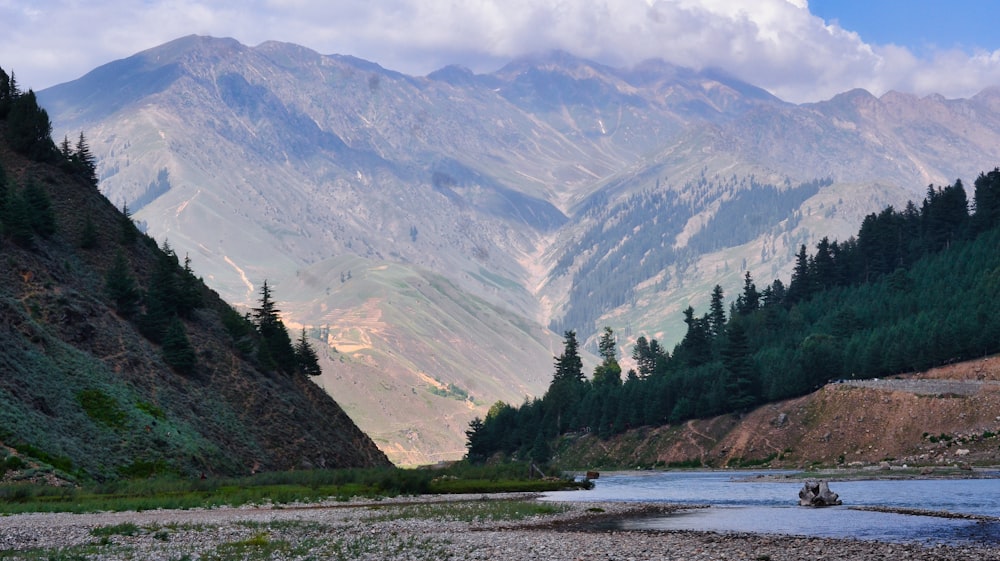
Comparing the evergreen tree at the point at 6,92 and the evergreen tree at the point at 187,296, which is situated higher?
the evergreen tree at the point at 6,92

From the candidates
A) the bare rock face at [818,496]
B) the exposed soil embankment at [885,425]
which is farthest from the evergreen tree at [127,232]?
the exposed soil embankment at [885,425]

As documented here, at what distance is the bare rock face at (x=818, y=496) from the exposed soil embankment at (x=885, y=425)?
54.7m

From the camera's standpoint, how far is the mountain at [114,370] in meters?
98.2

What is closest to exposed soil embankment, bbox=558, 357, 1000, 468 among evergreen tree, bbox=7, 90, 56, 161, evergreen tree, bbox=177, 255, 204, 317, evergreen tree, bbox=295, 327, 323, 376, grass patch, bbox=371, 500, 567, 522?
grass patch, bbox=371, 500, 567, 522

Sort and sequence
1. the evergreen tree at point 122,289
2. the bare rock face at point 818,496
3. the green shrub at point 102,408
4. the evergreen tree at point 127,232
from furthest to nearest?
the evergreen tree at point 127,232 < the evergreen tree at point 122,289 < the green shrub at point 102,408 < the bare rock face at point 818,496

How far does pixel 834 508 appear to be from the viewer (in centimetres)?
8512

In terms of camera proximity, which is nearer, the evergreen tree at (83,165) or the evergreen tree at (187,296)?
the evergreen tree at (187,296)

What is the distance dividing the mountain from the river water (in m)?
35.9

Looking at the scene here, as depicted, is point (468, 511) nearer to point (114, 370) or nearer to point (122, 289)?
point (114, 370)

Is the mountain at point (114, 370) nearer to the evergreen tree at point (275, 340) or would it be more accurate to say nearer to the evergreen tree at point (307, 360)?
the evergreen tree at point (275, 340)

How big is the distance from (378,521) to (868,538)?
3236cm

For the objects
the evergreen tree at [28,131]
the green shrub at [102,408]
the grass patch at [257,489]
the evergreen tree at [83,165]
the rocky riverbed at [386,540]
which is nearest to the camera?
the rocky riverbed at [386,540]

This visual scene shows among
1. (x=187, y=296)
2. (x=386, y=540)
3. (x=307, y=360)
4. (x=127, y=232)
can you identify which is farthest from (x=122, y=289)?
(x=386, y=540)

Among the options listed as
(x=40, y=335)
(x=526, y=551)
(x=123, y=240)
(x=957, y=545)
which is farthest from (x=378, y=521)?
(x=123, y=240)
